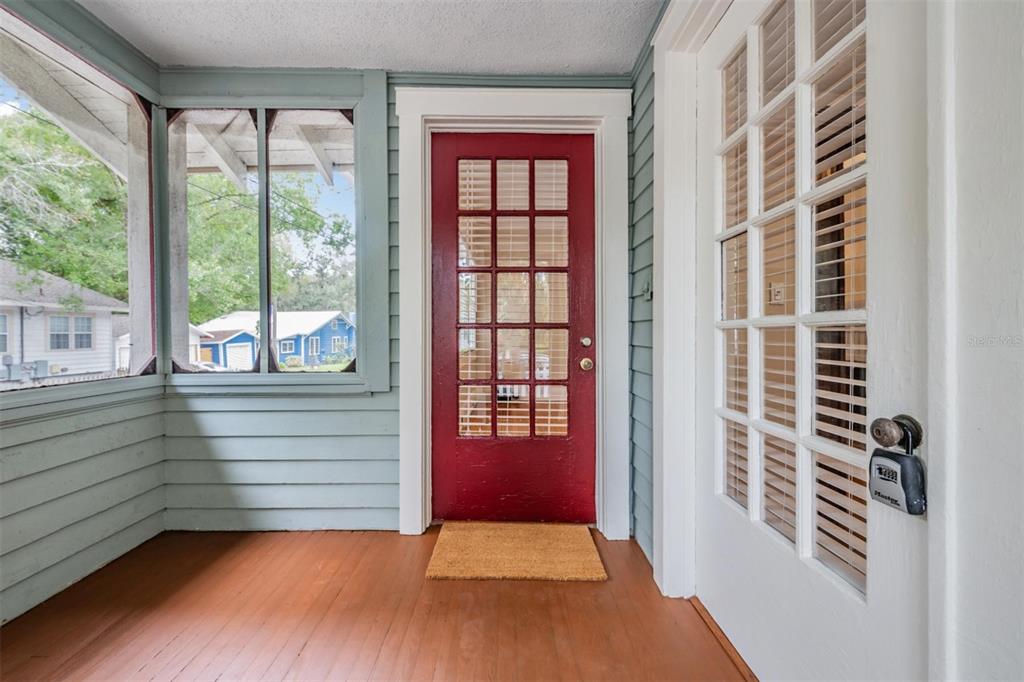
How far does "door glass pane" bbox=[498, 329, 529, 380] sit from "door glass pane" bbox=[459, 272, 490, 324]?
13cm

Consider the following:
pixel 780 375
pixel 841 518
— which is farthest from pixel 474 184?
pixel 841 518

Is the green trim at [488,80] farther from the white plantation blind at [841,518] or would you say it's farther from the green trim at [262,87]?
the white plantation blind at [841,518]

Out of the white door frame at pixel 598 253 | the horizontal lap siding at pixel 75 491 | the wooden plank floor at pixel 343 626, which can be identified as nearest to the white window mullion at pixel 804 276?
the wooden plank floor at pixel 343 626

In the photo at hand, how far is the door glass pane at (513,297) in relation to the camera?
2096 millimetres

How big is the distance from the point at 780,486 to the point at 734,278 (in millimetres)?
614

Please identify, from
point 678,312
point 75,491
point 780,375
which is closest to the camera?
point 780,375

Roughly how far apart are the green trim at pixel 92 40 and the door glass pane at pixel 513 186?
1.67 metres

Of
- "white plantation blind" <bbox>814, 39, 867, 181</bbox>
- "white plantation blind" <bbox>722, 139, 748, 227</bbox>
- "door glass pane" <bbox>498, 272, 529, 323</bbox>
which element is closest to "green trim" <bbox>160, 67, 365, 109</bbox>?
"door glass pane" <bbox>498, 272, 529, 323</bbox>

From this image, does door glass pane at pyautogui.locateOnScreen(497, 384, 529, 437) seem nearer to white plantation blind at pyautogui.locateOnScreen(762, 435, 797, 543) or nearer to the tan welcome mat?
the tan welcome mat

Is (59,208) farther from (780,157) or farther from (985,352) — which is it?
(985,352)

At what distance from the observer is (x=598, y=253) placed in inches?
80.2

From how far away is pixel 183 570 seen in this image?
172 cm

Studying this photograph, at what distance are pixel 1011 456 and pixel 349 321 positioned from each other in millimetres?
2101

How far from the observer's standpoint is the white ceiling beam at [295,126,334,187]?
6.69ft
